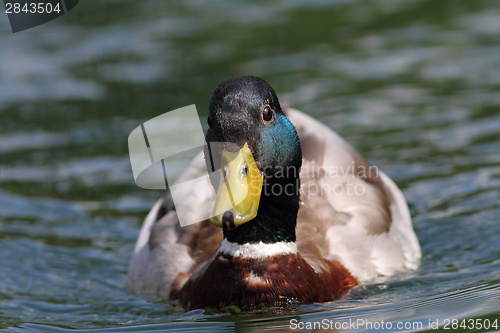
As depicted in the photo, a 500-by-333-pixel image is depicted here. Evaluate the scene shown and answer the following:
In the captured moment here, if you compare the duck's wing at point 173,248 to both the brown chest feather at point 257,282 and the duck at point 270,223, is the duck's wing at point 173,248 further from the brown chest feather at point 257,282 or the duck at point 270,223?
the brown chest feather at point 257,282

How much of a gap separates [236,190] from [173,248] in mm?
1702

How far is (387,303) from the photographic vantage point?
453 centimetres

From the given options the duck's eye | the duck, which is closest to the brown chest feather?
the duck

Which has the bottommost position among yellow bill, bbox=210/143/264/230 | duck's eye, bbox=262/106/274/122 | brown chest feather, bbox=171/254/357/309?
brown chest feather, bbox=171/254/357/309

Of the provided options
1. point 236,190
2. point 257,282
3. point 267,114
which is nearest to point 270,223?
point 257,282

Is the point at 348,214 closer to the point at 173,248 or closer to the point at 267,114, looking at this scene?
the point at 173,248

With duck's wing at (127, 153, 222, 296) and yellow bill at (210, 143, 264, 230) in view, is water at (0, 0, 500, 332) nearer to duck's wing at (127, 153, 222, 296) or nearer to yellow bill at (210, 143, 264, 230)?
duck's wing at (127, 153, 222, 296)

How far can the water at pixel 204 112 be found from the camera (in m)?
4.91

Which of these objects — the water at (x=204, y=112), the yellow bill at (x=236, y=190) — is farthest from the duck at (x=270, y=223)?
the water at (x=204, y=112)

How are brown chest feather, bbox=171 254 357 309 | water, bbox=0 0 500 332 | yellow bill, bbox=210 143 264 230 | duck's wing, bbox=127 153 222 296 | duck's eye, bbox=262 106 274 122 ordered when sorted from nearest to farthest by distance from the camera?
yellow bill, bbox=210 143 264 230 → duck's eye, bbox=262 106 274 122 → brown chest feather, bbox=171 254 357 309 → water, bbox=0 0 500 332 → duck's wing, bbox=127 153 222 296

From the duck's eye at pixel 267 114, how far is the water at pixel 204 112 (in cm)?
115

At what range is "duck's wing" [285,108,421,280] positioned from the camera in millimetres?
5164

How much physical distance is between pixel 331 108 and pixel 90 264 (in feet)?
12.2

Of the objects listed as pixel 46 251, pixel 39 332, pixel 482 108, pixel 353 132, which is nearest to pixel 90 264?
pixel 46 251
